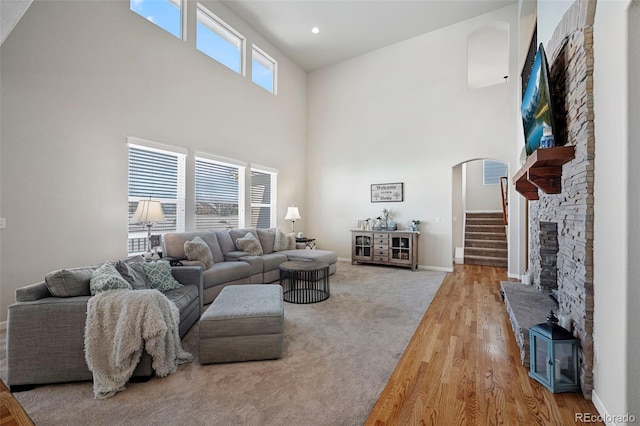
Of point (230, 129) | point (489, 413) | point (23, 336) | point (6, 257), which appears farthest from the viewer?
point (230, 129)

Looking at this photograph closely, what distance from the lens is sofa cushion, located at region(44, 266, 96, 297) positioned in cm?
199

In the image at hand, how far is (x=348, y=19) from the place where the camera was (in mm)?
5688

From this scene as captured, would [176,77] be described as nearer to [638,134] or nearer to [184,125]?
[184,125]

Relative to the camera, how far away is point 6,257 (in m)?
2.98

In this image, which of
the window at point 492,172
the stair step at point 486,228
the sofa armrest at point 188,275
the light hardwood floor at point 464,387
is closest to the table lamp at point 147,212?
the sofa armrest at point 188,275

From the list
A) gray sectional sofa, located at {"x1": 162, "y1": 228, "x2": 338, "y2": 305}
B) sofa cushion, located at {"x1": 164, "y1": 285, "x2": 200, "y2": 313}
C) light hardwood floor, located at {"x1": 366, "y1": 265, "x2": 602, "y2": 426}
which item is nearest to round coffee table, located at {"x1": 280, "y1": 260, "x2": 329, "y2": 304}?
gray sectional sofa, located at {"x1": 162, "y1": 228, "x2": 338, "y2": 305}

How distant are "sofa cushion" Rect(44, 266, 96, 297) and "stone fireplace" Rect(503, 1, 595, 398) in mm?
3435

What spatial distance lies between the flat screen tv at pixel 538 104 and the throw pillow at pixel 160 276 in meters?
3.74

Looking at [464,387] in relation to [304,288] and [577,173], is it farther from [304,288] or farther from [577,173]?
[304,288]

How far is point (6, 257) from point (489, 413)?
→ 15.2 feet

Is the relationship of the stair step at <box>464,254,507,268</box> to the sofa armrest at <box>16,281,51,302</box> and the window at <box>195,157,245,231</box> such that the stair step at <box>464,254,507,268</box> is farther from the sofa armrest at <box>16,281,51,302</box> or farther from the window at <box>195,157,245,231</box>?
the sofa armrest at <box>16,281,51,302</box>

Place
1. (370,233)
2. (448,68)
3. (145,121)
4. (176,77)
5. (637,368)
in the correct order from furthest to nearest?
(370,233) → (448,68) → (176,77) → (145,121) → (637,368)

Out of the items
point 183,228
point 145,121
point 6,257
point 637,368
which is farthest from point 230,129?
point 637,368

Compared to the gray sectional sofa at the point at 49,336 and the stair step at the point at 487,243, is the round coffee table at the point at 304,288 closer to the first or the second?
the gray sectional sofa at the point at 49,336
